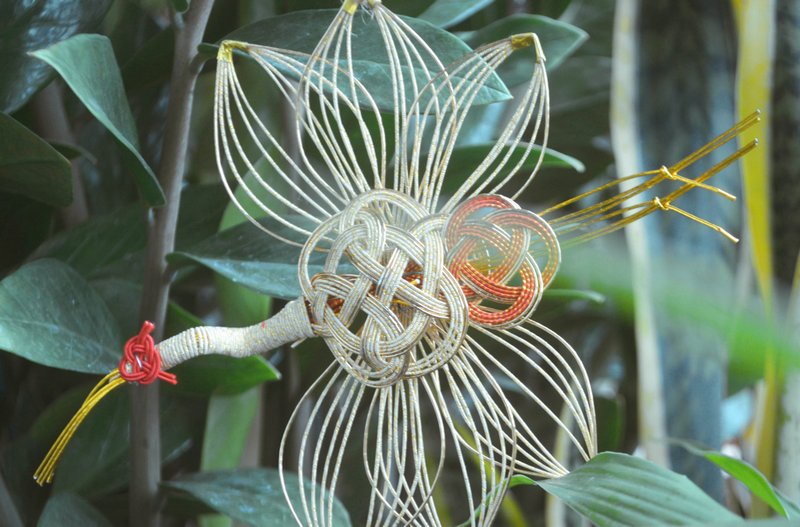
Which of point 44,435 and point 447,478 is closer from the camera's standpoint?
point 44,435

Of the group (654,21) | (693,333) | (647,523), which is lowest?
(647,523)

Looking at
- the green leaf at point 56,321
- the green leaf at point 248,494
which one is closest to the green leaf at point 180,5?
the green leaf at point 56,321

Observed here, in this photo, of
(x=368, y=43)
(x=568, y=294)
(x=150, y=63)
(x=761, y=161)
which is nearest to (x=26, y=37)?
(x=150, y=63)

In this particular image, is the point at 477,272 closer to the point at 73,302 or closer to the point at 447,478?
the point at 73,302

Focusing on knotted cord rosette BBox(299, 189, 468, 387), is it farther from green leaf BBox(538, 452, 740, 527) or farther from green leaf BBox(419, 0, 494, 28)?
green leaf BBox(419, 0, 494, 28)

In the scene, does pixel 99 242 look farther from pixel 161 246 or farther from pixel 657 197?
pixel 657 197

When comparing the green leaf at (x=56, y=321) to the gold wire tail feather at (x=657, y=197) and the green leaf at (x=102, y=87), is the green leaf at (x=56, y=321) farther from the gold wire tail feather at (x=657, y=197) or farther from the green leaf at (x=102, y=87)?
the gold wire tail feather at (x=657, y=197)

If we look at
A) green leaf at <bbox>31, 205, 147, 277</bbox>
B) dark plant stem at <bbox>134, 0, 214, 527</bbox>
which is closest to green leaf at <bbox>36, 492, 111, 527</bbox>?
dark plant stem at <bbox>134, 0, 214, 527</bbox>

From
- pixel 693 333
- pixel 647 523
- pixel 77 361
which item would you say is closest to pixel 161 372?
pixel 77 361
